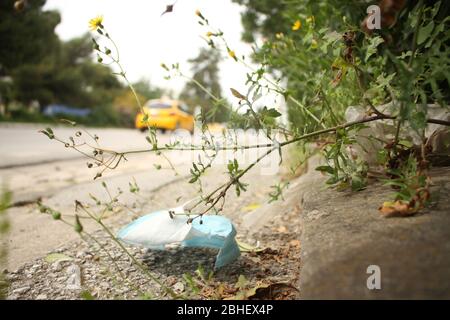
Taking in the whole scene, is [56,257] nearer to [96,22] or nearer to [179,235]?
[179,235]

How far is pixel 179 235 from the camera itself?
1406 millimetres

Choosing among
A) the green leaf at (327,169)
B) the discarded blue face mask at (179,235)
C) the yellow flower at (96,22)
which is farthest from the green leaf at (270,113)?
the yellow flower at (96,22)

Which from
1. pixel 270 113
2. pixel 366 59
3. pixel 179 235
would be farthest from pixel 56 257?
pixel 366 59

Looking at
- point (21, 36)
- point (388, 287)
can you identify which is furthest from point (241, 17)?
point (21, 36)

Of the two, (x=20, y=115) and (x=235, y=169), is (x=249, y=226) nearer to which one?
(x=235, y=169)

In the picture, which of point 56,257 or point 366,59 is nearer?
point 366,59

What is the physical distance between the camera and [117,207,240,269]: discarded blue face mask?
1405 millimetres

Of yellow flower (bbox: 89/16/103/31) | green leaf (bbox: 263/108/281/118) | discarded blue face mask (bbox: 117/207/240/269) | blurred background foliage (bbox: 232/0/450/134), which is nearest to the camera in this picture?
blurred background foliage (bbox: 232/0/450/134)

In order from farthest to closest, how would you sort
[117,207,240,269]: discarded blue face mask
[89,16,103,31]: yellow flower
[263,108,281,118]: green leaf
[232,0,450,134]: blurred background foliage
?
[117,207,240,269]: discarded blue face mask
[89,16,103,31]: yellow flower
[263,108,281,118]: green leaf
[232,0,450,134]: blurred background foliage

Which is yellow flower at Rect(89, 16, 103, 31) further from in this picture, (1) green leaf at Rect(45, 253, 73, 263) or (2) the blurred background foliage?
(1) green leaf at Rect(45, 253, 73, 263)

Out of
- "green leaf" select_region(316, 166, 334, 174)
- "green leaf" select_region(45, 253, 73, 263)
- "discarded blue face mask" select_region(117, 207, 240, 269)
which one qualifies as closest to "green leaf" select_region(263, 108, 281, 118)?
"green leaf" select_region(316, 166, 334, 174)

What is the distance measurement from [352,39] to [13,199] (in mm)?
2529

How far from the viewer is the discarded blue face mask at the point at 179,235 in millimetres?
1405

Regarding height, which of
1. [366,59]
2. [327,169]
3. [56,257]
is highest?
[366,59]
